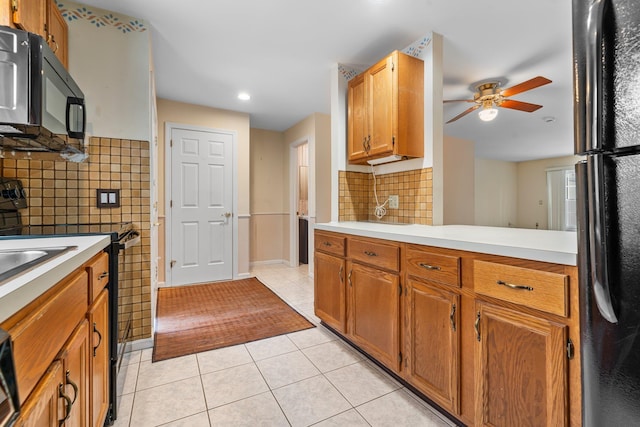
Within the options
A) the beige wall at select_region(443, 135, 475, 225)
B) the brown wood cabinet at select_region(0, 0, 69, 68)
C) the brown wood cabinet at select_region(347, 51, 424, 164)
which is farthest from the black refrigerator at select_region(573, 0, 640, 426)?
the beige wall at select_region(443, 135, 475, 225)

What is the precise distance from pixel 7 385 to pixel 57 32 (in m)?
2.22

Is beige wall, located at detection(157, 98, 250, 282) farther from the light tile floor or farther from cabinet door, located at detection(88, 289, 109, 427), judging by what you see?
cabinet door, located at detection(88, 289, 109, 427)

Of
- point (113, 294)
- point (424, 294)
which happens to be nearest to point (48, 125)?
point (113, 294)

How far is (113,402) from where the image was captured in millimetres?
1394

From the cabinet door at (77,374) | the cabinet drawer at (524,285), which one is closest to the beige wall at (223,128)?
the cabinet door at (77,374)

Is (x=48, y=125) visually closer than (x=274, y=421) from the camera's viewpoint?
Yes

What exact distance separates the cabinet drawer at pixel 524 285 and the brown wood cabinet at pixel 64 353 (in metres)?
1.34

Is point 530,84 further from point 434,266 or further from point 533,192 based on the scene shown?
point 533,192

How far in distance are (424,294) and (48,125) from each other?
1837mm

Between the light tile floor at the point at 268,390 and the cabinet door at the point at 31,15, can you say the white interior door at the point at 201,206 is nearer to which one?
the light tile floor at the point at 268,390

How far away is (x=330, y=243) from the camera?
221cm

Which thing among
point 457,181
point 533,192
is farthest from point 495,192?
point 457,181

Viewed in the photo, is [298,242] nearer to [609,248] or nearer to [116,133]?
[116,133]

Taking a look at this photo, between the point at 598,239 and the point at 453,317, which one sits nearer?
the point at 598,239
